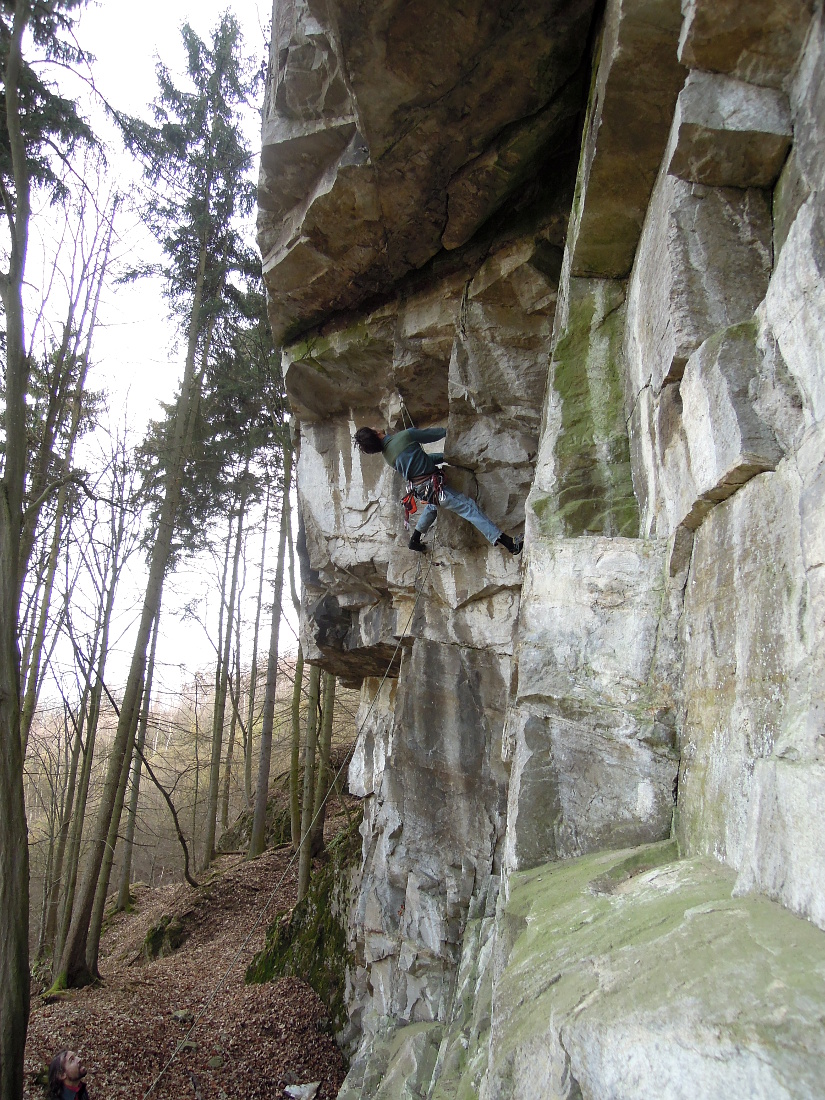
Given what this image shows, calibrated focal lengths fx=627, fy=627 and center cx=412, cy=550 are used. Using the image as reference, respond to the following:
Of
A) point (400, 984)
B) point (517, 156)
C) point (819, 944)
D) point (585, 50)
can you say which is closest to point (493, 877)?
point (400, 984)

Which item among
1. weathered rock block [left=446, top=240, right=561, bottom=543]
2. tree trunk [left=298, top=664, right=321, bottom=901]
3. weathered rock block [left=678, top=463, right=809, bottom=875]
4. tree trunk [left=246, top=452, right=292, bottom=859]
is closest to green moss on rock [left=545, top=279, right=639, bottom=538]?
weathered rock block [left=678, top=463, right=809, bottom=875]

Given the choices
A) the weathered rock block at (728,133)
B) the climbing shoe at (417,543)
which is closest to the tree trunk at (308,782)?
the climbing shoe at (417,543)

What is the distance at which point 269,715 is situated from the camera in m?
11.7

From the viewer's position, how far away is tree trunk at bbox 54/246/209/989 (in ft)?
24.5

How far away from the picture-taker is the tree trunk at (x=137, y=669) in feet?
24.5

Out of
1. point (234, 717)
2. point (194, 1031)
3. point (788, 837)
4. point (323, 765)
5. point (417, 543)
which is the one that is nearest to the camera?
point (788, 837)

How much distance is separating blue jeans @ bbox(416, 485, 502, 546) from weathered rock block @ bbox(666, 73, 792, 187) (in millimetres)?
3322

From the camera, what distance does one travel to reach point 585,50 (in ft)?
14.0

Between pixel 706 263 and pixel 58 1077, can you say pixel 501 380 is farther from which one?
pixel 58 1077

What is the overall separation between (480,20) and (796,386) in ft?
11.7

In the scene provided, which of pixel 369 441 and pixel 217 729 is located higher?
pixel 369 441

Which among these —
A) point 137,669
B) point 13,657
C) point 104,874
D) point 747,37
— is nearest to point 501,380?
point 747,37

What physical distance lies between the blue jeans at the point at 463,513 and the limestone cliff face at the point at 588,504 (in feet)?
1.14

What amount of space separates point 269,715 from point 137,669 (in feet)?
12.3
